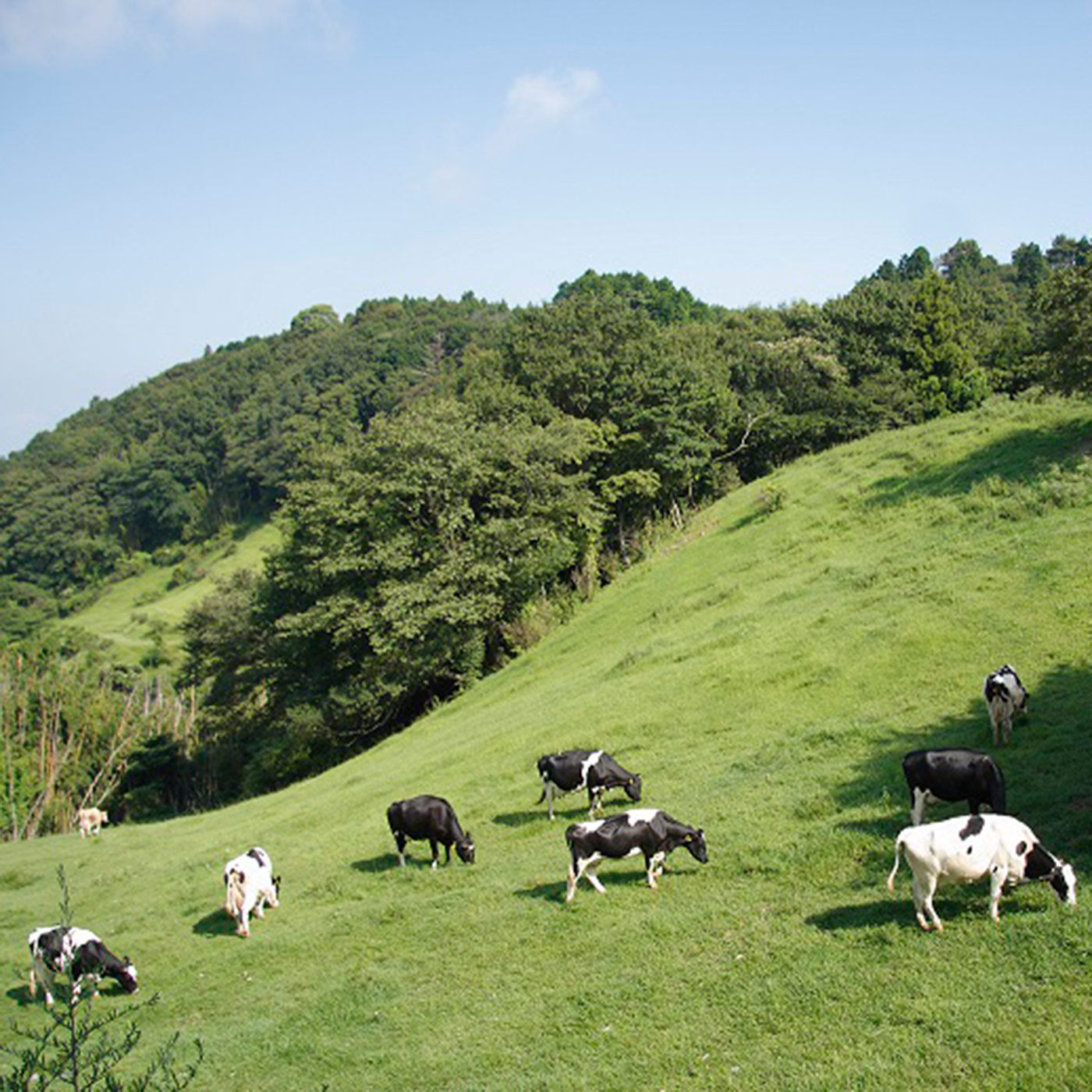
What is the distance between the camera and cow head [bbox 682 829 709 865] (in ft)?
48.1

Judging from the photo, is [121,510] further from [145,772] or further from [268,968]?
[268,968]

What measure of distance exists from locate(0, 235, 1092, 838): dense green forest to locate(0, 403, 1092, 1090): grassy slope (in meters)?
9.40

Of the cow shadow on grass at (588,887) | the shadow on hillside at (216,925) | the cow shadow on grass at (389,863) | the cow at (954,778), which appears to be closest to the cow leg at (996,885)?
the cow at (954,778)

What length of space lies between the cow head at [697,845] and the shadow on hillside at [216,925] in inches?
349

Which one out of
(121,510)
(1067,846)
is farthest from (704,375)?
(121,510)

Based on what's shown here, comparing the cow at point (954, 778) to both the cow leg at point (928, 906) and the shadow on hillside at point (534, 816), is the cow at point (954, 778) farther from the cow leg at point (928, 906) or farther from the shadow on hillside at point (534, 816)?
the shadow on hillside at point (534, 816)

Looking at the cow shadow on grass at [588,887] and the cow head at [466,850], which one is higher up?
the cow head at [466,850]

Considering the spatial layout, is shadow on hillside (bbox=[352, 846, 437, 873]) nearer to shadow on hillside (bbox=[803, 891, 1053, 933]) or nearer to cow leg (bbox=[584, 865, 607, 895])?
cow leg (bbox=[584, 865, 607, 895])

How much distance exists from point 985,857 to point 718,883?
4.18 meters

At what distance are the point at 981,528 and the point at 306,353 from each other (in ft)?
569

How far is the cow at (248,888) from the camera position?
17453 mm

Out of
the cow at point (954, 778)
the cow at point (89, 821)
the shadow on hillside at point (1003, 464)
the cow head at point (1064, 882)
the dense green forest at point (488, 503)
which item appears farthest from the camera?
the dense green forest at point (488, 503)

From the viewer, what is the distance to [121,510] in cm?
15062

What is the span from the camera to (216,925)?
1828 cm
